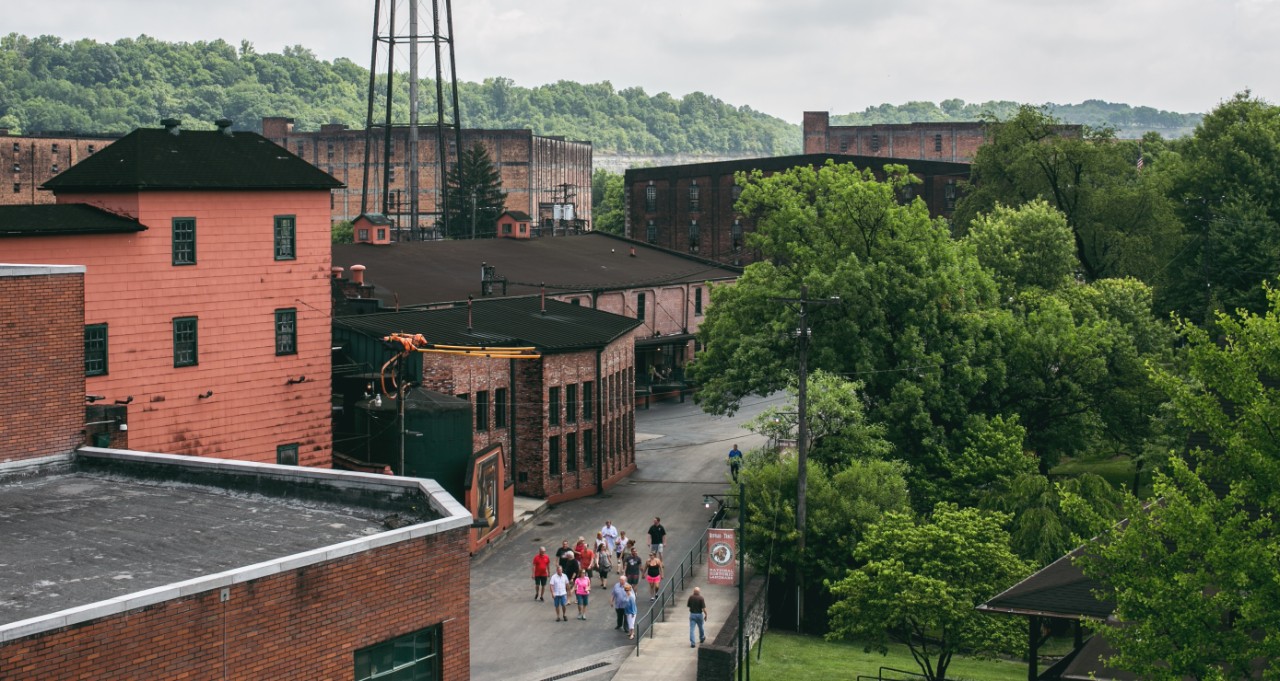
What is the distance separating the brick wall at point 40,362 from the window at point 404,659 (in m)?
8.34

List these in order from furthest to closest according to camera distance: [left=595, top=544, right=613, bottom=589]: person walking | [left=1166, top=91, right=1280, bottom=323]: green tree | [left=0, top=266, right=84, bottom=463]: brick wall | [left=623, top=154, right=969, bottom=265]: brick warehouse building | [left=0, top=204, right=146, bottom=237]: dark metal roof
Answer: [left=623, top=154, right=969, bottom=265]: brick warehouse building < [left=1166, top=91, right=1280, bottom=323]: green tree < [left=595, top=544, right=613, bottom=589]: person walking < [left=0, top=204, right=146, bottom=237]: dark metal roof < [left=0, top=266, right=84, bottom=463]: brick wall

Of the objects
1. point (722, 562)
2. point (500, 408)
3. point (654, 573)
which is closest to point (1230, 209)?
point (500, 408)

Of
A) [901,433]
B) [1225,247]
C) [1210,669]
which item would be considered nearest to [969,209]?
[1225,247]

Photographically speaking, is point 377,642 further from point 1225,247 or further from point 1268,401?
point 1225,247

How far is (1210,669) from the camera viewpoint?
23172 mm

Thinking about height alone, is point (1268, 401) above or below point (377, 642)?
above

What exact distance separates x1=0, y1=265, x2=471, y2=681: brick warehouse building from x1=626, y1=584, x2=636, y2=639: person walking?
14342mm

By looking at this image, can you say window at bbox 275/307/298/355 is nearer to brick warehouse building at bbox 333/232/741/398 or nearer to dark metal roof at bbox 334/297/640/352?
dark metal roof at bbox 334/297/640/352

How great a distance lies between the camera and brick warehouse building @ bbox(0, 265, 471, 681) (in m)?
17.8

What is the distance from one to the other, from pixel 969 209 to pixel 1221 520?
2268 inches

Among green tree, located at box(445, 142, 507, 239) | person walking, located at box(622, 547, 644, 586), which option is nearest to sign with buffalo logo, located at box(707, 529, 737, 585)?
person walking, located at box(622, 547, 644, 586)

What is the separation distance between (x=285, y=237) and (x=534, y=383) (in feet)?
32.7

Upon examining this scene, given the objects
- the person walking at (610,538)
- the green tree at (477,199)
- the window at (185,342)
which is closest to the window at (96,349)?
the window at (185,342)

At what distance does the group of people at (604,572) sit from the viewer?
124 ft
